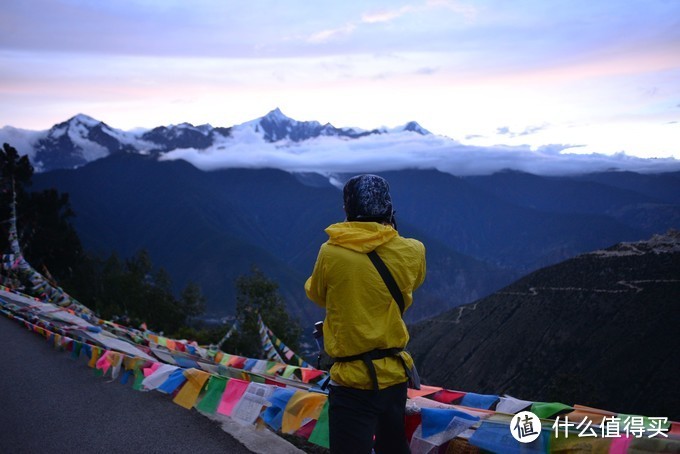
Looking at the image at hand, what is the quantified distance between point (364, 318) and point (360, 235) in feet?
1.79

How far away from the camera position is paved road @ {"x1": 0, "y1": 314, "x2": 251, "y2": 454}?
6.17 m

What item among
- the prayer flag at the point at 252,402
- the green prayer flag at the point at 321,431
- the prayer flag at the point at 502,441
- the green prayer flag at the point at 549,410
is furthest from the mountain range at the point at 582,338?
the prayer flag at the point at 502,441

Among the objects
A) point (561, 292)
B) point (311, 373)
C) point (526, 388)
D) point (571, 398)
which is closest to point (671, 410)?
point (571, 398)

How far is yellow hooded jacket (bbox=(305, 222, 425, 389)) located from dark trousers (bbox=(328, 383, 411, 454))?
77mm

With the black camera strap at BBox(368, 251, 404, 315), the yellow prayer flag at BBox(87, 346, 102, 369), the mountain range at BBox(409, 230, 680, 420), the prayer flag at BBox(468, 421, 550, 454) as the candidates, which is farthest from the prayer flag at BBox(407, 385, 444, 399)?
the mountain range at BBox(409, 230, 680, 420)

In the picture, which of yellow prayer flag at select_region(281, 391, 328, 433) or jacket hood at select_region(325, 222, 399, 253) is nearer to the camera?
jacket hood at select_region(325, 222, 399, 253)

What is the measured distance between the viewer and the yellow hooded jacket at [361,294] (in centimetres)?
350

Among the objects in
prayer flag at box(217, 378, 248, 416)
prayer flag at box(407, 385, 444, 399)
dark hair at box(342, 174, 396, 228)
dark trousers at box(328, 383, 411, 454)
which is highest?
dark hair at box(342, 174, 396, 228)

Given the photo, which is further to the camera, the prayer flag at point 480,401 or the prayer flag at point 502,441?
the prayer flag at point 480,401

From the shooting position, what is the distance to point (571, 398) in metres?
26.7

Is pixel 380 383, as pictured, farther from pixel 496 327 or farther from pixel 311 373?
pixel 496 327

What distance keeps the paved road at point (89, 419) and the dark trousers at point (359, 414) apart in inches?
107

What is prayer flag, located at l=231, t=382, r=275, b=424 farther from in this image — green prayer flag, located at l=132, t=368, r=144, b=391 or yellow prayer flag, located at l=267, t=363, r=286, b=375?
yellow prayer flag, located at l=267, t=363, r=286, b=375

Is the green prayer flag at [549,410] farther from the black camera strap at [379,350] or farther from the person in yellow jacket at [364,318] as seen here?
the black camera strap at [379,350]
